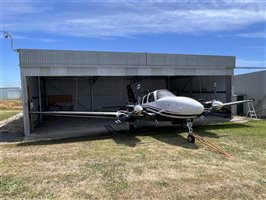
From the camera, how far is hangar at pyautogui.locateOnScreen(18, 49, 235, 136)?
41.4 feet

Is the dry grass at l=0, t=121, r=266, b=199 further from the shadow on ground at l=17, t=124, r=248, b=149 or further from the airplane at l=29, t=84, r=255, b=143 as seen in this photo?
the airplane at l=29, t=84, r=255, b=143

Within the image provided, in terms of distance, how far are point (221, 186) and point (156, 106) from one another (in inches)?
251

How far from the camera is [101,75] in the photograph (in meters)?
13.8

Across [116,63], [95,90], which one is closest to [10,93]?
[95,90]

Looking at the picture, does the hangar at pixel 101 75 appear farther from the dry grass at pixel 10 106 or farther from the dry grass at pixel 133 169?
the dry grass at pixel 10 106

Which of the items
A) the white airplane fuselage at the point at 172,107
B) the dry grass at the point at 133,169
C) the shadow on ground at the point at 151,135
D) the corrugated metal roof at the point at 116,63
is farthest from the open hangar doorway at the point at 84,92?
the dry grass at the point at 133,169

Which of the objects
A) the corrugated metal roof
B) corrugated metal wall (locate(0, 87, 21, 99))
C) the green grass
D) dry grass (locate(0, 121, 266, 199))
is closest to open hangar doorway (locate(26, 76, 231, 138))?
the green grass

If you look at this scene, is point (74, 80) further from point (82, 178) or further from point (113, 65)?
point (82, 178)

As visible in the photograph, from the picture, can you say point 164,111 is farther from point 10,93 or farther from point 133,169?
point 10,93

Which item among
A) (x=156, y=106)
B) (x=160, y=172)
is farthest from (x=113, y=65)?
(x=160, y=172)

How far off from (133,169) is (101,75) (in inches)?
298

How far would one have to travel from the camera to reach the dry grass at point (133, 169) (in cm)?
564

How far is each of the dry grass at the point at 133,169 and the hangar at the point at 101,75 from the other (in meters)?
3.85

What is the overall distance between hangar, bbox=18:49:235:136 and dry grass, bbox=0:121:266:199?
385 cm
